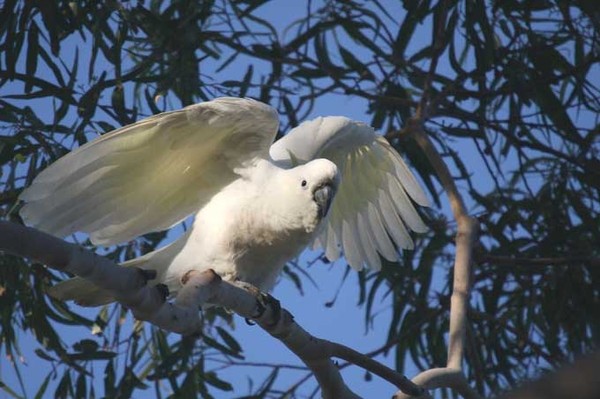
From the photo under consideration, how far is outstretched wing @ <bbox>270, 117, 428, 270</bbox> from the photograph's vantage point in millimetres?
2734

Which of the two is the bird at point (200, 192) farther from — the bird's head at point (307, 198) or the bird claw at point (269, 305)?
the bird claw at point (269, 305)

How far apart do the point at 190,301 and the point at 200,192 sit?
0.88m

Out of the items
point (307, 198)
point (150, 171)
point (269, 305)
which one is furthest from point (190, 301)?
point (150, 171)

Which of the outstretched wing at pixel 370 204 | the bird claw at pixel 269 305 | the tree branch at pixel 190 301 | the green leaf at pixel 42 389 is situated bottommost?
the tree branch at pixel 190 301

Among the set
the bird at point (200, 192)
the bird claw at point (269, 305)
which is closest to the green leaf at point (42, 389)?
the bird at point (200, 192)

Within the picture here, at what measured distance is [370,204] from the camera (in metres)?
2.88

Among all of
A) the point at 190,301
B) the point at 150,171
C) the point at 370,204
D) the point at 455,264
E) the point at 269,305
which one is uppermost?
the point at 370,204

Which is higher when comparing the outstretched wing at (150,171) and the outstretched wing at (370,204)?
the outstretched wing at (370,204)

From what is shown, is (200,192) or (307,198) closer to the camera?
(307,198)

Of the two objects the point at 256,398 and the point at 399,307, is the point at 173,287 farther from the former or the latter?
the point at 399,307

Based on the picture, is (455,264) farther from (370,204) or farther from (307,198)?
(370,204)

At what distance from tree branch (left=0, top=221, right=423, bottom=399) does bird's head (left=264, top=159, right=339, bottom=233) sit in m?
0.20

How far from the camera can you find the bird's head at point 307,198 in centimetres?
213

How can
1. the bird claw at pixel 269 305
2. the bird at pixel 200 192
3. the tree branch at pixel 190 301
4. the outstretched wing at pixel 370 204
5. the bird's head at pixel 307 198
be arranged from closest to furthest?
the tree branch at pixel 190 301
the bird claw at pixel 269 305
the bird at pixel 200 192
the bird's head at pixel 307 198
the outstretched wing at pixel 370 204
